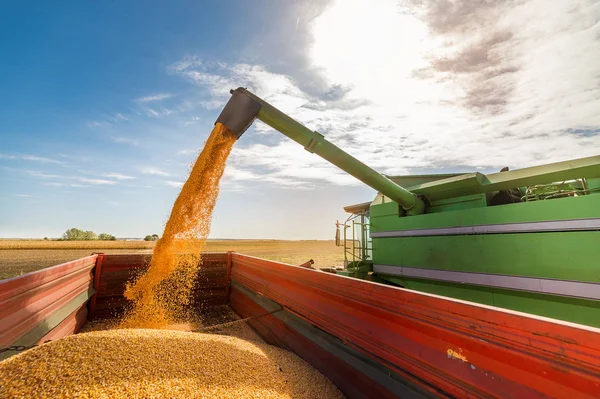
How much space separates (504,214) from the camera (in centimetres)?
337

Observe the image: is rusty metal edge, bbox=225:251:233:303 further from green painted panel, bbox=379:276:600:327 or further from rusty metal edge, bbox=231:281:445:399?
green painted panel, bbox=379:276:600:327

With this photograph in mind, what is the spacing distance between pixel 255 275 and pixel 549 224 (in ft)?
11.8

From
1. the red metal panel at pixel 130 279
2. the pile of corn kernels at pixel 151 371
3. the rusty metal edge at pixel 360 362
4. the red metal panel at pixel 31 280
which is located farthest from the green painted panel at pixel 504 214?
the red metal panel at pixel 31 280

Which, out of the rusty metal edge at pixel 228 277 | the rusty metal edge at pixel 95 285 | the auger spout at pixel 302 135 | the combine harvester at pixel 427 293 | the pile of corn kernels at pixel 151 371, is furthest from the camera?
the rusty metal edge at pixel 228 277

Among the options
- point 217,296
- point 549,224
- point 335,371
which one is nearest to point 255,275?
point 217,296

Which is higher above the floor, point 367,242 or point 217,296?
point 367,242

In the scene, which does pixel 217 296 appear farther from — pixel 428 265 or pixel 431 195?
pixel 431 195

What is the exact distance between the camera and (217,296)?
4.98 metres

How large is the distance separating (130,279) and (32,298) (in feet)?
8.42

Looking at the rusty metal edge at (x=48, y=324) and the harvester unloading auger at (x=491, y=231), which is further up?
the harvester unloading auger at (x=491, y=231)

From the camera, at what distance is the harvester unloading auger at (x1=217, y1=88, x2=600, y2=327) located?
2766 mm

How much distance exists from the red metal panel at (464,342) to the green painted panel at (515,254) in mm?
2472

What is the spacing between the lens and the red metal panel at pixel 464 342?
942 millimetres

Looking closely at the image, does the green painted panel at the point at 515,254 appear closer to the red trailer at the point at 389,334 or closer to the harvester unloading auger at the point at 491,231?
the harvester unloading auger at the point at 491,231
